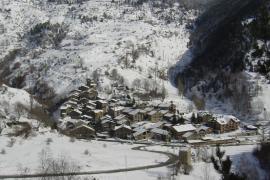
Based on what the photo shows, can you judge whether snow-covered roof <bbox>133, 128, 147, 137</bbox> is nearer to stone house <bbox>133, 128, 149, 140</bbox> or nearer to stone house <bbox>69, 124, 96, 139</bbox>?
stone house <bbox>133, 128, 149, 140</bbox>

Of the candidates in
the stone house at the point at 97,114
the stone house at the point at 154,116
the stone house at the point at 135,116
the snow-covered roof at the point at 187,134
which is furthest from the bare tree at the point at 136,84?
the snow-covered roof at the point at 187,134

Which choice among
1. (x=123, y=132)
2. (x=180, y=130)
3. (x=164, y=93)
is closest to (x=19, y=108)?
(x=123, y=132)

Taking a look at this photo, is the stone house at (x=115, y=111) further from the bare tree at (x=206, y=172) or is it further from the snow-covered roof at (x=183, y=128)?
the bare tree at (x=206, y=172)

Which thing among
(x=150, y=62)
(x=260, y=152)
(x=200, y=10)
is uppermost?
(x=200, y=10)

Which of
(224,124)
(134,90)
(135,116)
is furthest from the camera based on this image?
(134,90)

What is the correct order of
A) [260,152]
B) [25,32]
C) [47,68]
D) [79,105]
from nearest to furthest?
[260,152], [79,105], [47,68], [25,32]

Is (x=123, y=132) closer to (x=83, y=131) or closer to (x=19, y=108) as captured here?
(x=83, y=131)

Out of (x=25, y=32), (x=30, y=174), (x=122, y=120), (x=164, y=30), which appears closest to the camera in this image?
(x=30, y=174)

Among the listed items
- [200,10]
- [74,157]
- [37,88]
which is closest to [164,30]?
[200,10]

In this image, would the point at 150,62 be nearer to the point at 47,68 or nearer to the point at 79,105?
the point at 47,68
